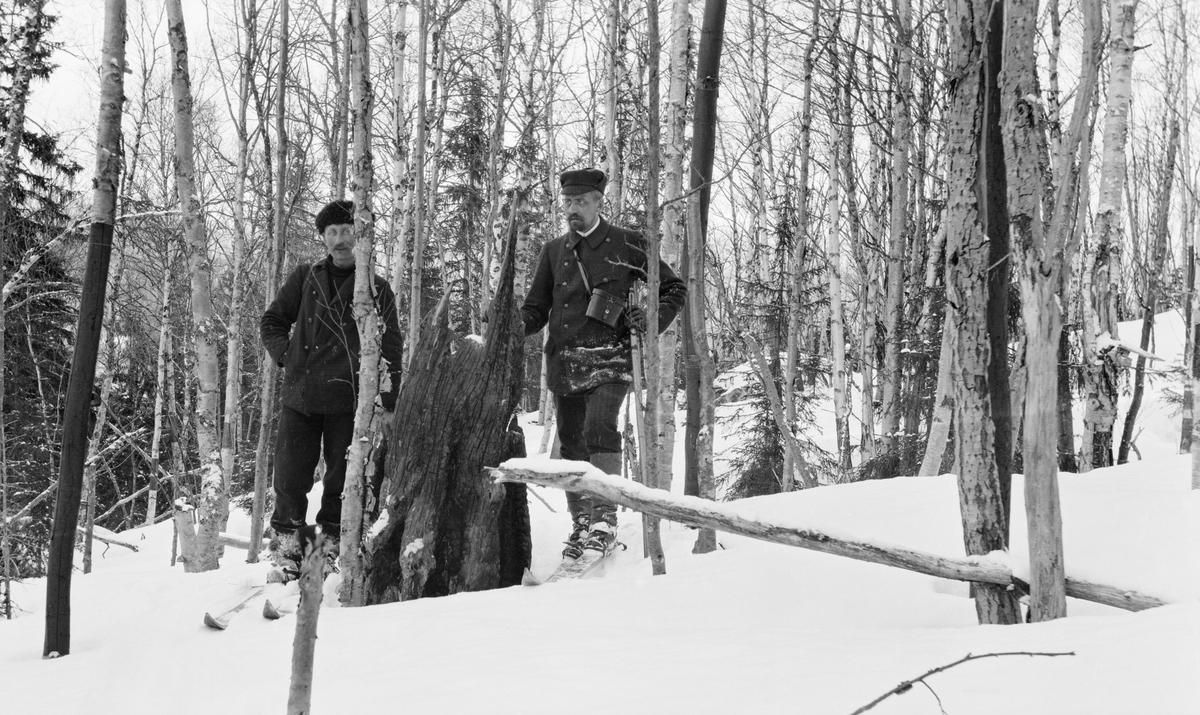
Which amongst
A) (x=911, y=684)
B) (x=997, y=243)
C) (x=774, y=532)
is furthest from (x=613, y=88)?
(x=911, y=684)

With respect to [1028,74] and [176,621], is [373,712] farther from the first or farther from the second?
[1028,74]

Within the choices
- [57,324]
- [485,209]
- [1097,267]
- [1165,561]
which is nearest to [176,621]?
[1165,561]

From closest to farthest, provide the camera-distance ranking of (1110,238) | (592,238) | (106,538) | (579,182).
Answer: (579,182) → (592,238) → (1110,238) → (106,538)

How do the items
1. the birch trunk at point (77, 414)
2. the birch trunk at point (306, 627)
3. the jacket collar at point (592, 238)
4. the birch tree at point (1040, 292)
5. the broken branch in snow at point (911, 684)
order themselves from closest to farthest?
1. the birch trunk at point (306, 627)
2. the broken branch in snow at point (911, 684)
3. the birch tree at point (1040, 292)
4. the birch trunk at point (77, 414)
5. the jacket collar at point (592, 238)

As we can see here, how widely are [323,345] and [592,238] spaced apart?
1.54 metres

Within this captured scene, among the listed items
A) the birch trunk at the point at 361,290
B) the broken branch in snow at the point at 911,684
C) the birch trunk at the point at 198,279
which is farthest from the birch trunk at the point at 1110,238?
the birch trunk at the point at 198,279

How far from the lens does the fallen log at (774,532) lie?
225 cm

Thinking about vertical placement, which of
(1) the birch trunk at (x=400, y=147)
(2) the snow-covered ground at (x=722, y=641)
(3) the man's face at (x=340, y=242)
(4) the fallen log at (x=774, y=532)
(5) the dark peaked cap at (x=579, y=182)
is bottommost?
(2) the snow-covered ground at (x=722, y=641)

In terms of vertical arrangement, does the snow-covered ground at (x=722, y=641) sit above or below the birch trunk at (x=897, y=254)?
below

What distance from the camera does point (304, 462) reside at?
410 cm

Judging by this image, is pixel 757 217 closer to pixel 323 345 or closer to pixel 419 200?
pixel 419 200

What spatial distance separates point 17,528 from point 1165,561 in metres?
13.1

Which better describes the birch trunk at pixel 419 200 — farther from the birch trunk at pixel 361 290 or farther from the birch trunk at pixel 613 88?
the birch trunk at pixel 361 290

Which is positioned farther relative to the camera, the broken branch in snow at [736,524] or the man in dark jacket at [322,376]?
the man in dark jacket at [322,376]
